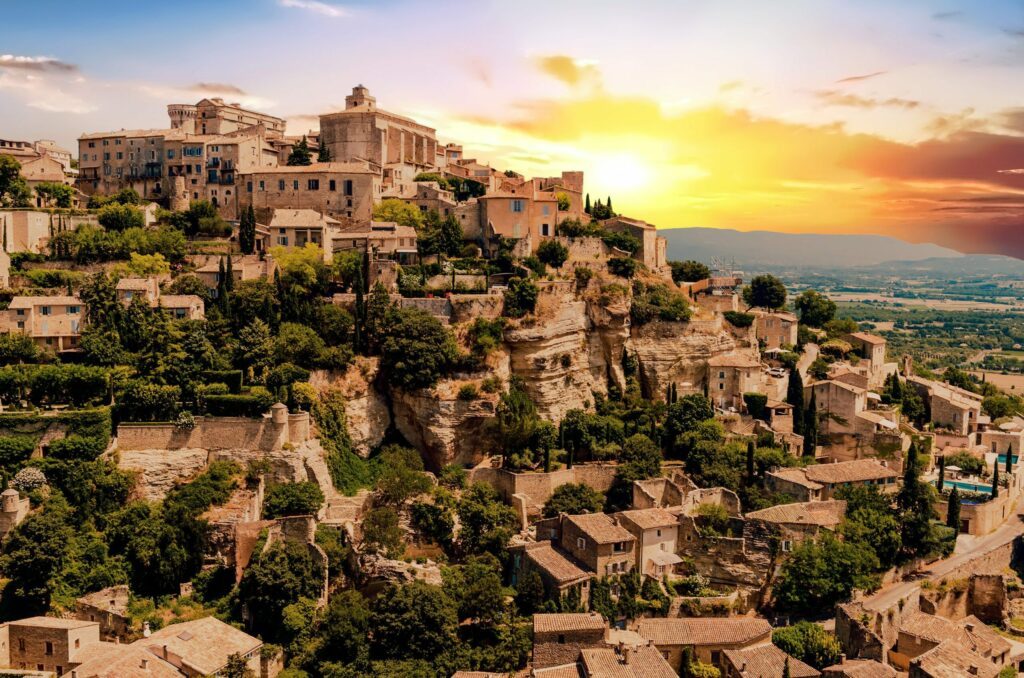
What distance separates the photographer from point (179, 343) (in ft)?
116

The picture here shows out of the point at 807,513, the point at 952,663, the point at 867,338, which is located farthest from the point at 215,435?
the point at 867,338

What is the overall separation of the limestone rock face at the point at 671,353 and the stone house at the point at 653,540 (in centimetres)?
1061

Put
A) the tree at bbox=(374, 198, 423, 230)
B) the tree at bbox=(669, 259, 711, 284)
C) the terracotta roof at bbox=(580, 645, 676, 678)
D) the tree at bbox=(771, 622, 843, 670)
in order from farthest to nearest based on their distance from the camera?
the tree at bbox=(669, 259, 711, 284)
the tree at bbox=(374, 198, 423, 230)
the tree at bbox=(771, 622, 843, 670)
the terracotta roof at bbox=(580, 645, 676, 678)

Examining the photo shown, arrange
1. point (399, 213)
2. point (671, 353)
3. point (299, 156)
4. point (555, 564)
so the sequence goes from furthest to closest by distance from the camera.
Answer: point (299, 156) → point (399, 213) → point (671, 353) → point (555, 564)

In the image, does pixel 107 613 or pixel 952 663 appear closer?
pixel 952 663

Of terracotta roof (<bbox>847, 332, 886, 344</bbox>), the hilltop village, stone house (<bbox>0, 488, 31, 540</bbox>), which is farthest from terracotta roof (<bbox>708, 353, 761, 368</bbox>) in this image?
stone house (<bbox>0, 488, 31, 540</bbox>)

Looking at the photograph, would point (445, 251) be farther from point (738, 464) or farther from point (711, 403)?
point (738, 464)

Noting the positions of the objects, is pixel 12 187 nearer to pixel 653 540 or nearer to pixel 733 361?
pixel 653 540

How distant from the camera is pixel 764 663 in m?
27.5

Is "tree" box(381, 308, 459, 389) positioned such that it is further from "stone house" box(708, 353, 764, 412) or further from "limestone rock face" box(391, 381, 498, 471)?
"stone house" box(708, 353, 764, 412)

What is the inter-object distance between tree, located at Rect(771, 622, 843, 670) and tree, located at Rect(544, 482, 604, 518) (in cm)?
818

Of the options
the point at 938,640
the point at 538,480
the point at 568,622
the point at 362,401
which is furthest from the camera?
the point at 362,401

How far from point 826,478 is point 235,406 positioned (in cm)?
2248

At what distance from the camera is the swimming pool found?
39688 mm
